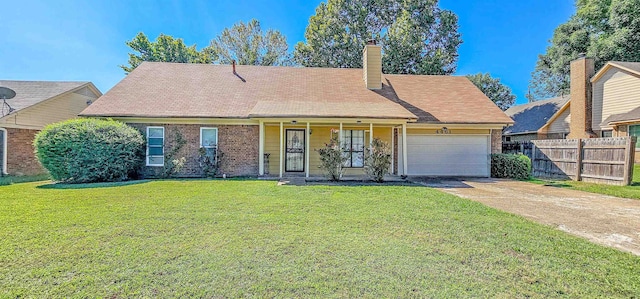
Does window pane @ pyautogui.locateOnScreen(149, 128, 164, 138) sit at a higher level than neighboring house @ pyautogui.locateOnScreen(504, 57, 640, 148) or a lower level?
lower

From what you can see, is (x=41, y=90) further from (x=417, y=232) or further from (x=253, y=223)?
(x=417, y=232)

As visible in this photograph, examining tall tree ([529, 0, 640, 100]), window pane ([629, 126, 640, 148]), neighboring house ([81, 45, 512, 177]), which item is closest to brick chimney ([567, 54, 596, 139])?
window pane ([629, 126, 640, 148])

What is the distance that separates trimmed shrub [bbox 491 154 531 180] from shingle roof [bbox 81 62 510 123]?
1525 millimetres

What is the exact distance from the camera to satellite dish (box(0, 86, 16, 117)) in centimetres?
1208

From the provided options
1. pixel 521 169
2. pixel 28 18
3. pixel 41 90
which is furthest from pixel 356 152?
pixel 41 90

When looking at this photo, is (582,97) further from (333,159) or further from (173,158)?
(173,158)

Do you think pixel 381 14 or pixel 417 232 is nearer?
pixel 417 232

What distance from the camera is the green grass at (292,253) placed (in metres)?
2.74

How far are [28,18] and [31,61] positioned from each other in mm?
6360

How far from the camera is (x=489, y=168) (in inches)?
485

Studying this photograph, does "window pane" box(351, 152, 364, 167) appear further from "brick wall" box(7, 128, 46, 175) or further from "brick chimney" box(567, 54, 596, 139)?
"brick chimney" box(567, 54, 596, 139)

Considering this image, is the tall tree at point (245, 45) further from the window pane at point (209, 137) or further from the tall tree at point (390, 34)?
the window pane at point (209, 137)

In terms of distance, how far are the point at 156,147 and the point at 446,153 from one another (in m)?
11.6

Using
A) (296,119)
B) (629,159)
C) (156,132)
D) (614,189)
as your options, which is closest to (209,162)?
(156,132)
